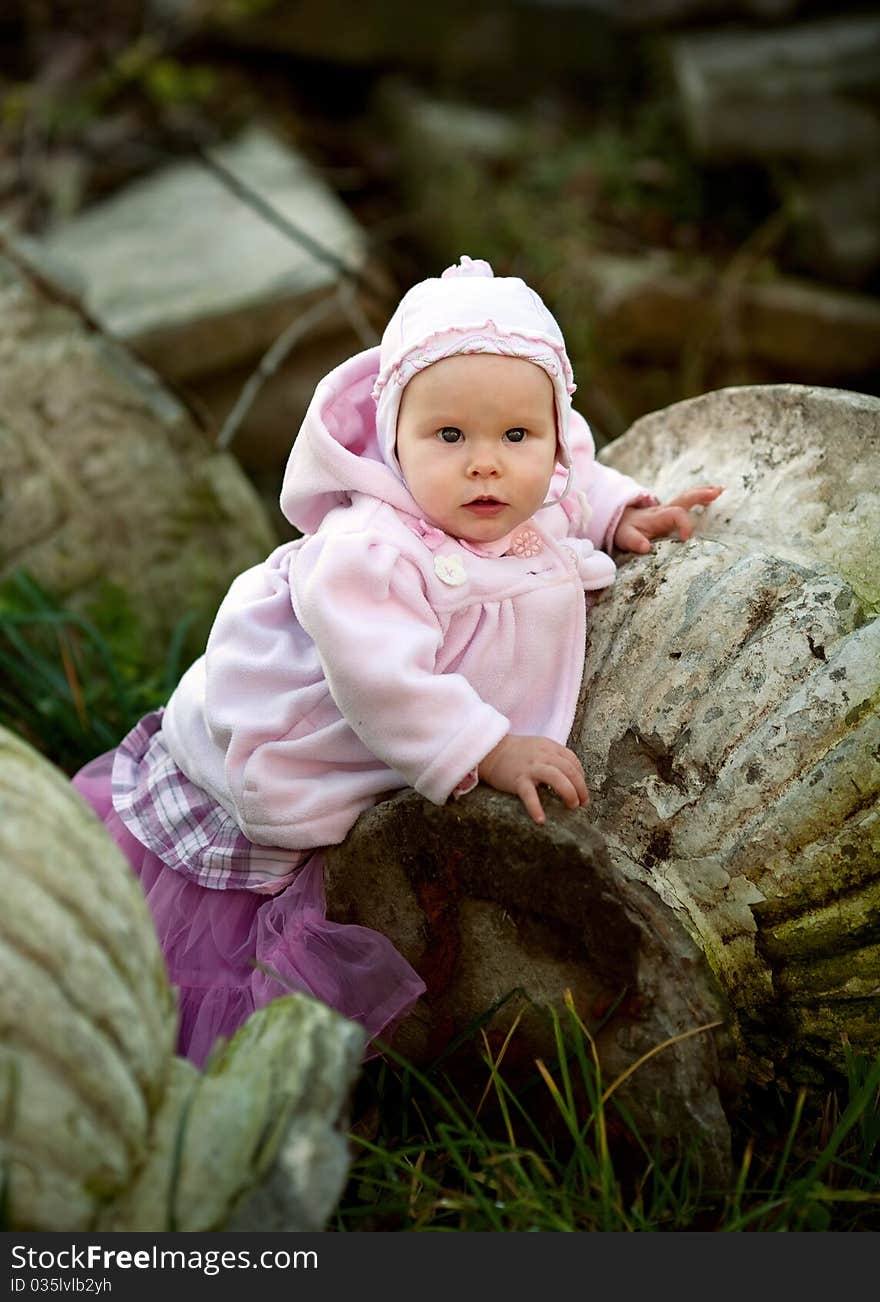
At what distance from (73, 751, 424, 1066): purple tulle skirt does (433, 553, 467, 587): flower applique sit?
465 mm

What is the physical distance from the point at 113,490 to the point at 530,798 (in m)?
1.89

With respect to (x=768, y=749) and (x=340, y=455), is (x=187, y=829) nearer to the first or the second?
(x=340, y=455)

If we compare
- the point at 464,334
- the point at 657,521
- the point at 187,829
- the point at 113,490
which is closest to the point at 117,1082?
the point at 187,829

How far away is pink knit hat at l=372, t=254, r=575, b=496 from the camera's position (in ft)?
6.37

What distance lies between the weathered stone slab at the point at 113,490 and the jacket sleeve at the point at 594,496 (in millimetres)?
1321

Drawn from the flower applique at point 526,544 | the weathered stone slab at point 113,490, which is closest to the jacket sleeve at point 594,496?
the flower applique at point 526,544

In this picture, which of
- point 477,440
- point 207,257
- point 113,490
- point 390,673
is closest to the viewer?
point 390,673

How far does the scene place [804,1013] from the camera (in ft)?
6.54

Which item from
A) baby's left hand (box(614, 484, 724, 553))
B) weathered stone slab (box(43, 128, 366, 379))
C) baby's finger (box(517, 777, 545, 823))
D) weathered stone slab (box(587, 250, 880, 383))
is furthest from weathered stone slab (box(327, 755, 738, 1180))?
weathered stone slab (box(587, 250, 880, 383))

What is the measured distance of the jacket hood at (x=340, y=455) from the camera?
2.04 metres

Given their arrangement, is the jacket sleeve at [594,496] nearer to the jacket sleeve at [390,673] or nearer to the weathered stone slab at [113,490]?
the jacket sleeve at [390,673]

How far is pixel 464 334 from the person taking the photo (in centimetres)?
194

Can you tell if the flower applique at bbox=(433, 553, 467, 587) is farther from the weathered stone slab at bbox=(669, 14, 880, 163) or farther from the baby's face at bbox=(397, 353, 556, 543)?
the weathered stone slab at bbox=(669, 14, 880, 163)

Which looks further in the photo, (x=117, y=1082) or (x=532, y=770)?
(x=532, y=770)
